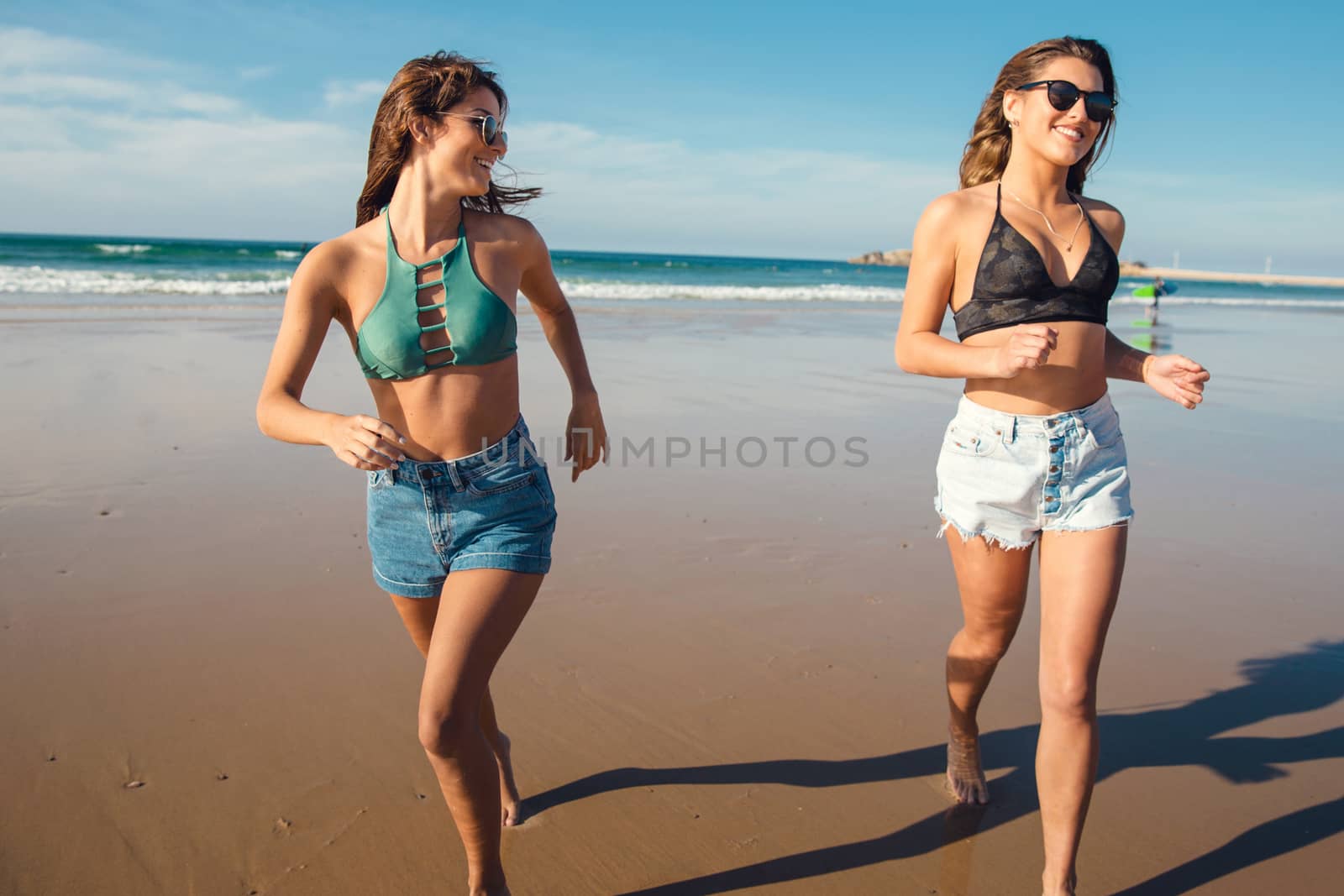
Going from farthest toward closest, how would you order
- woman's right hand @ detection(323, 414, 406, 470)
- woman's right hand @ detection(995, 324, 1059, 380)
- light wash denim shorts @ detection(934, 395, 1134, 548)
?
1. light wash denim shorts @ detection(934, 395, 1134, 548)
2. woman's right hand @ detection(995, 324, 1059, 380)
3. woman's right hand @ detection(323, 414, 406, 470)

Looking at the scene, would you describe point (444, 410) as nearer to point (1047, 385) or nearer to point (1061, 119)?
point (1047, 385)

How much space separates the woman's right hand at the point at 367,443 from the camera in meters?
2.08

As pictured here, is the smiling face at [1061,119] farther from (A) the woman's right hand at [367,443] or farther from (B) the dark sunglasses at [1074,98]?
(A) the woman's right hand at [367,443]

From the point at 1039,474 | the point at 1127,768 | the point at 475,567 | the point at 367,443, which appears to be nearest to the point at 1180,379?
the point at 1039,474

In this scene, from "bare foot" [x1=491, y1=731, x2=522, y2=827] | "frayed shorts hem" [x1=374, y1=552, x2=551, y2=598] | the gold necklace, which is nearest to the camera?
"frayed shorts hem" [x1=374, y1=552, x2=551, y2=598]

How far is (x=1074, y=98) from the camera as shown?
253 centimetres

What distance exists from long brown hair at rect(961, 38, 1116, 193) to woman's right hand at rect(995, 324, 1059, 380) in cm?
82

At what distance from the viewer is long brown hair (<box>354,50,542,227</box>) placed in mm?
2430

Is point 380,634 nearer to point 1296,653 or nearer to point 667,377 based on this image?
point 1296,653

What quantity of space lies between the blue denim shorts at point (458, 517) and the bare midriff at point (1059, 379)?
4.29 feet

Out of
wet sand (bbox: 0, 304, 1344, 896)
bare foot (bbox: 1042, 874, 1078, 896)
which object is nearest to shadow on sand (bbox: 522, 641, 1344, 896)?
wet sand (bbox: 0, 304, 1344, 896)

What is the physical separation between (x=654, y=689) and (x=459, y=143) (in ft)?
7.34

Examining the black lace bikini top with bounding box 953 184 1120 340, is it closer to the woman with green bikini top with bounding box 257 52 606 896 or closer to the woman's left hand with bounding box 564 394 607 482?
the woman's left hand with bounding box 564 394 607 482

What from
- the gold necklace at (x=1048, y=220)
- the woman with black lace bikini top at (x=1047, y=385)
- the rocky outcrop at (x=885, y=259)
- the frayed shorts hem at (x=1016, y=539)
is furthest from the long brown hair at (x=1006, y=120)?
the rocky outcrop at (x=885, y=259)
